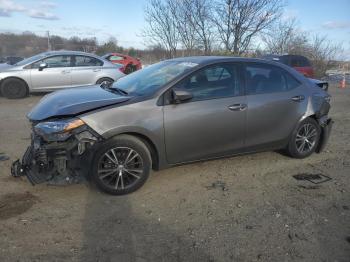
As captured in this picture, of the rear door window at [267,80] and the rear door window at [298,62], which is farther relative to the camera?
the rear door window at [298,62]

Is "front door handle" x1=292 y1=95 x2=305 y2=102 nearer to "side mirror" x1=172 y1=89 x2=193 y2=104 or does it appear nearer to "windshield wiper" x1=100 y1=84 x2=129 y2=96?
"side mirror" x1=172 y1=89 x2=193 y2=104

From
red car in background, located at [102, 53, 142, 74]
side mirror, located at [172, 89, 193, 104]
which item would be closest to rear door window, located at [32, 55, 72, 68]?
side mirror, located at [172, 89, 193, 104]

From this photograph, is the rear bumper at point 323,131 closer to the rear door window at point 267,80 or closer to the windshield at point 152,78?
the rear door window at point 267,80

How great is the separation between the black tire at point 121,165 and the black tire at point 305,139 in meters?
2.47

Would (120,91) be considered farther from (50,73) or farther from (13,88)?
(13,88)

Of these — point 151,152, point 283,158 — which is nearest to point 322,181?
point 283,158

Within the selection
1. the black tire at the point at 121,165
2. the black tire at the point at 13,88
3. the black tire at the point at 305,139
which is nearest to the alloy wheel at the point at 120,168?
the black tire at the point at 121,165

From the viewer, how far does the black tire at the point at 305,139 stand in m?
5.77

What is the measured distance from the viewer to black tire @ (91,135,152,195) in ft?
14.2

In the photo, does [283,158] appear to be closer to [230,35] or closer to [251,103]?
[251,103]

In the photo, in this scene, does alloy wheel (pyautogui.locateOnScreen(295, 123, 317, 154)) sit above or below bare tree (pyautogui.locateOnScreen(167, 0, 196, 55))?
below

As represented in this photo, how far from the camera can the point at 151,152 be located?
4.68 metres

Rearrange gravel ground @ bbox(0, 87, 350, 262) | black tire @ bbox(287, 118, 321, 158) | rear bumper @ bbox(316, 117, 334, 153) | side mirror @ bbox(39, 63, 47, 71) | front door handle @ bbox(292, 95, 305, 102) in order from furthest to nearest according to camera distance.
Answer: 1. side mirror @ bbox(39, 63, 47, 71)
2. rear bumper @ bbox(316, 117, 334, 153)
3. black tire @ bbox(287, 118, 321, 158)
4. front door handle @ bbox(292, 95, 305, 102)
5. gravel ground @ bbox(0, 87, 350, 262)

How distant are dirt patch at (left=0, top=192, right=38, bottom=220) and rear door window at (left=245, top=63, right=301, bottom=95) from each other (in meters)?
3.13
